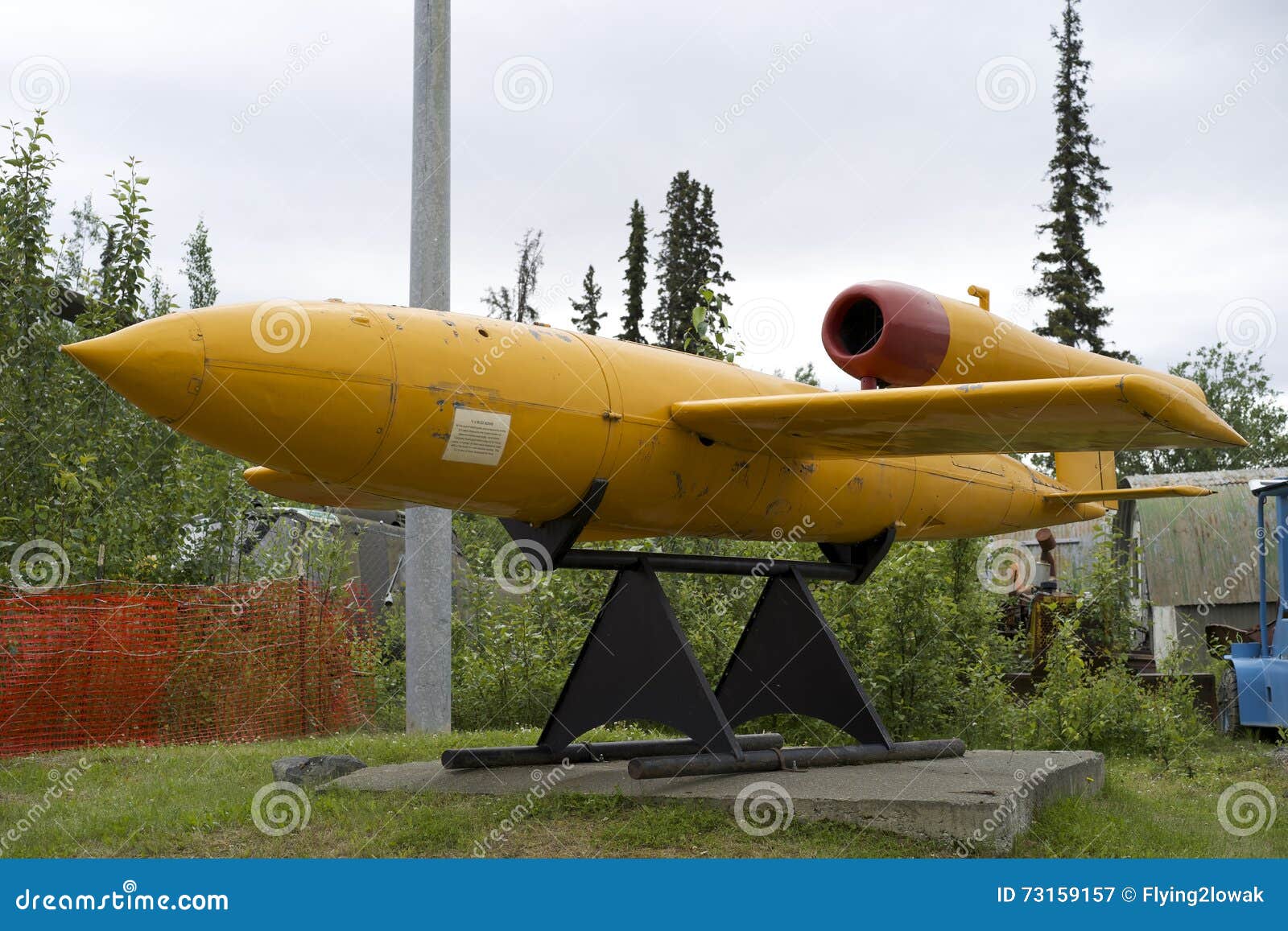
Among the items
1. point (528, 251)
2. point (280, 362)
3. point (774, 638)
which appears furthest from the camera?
point (528, 251)

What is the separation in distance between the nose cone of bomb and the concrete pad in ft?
9.11

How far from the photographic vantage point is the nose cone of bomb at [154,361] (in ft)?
15.0

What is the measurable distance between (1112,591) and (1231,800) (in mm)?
6305

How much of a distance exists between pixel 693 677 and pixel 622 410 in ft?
5.10

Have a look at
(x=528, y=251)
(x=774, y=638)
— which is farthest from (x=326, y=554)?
(x=528, y=251)

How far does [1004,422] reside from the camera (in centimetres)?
565

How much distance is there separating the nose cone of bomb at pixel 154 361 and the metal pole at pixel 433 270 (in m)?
5.24

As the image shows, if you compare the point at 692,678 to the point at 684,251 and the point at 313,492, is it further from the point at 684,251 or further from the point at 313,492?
the point at 684,251

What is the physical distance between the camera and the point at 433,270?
995cm

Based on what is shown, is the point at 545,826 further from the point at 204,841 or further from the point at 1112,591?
the point at 1112,591

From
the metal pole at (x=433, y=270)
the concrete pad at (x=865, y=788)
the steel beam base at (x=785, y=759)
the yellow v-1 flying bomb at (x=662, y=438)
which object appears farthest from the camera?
the metal pole at (x=433, y=270)
